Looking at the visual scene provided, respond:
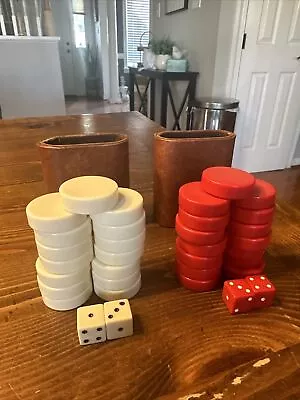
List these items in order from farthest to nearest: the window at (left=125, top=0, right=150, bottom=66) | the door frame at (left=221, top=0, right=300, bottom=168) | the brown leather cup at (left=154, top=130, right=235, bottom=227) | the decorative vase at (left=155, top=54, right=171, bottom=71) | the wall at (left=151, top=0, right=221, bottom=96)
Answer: the window at (left=125, top=0, right=150, bottom=66) < the decorative vase at (left=155, top=54, right=171, bottom=71) < the wall at (left=151, top=0, right=221, bottom=96) < the door frame at (left=221, top=0, right=300, bottom=168) < the brown leather cup at (left=154, top=130, right=235, bottom=227)

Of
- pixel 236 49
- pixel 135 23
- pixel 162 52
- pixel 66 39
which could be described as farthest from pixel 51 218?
pixel 66 39

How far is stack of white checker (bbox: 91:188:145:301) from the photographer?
38 cm

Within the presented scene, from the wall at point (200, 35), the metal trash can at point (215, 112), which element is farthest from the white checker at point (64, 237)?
the wall at point (200, 35)

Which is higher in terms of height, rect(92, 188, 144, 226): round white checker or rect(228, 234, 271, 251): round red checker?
rect(92, 188, 144, 226): round white checker

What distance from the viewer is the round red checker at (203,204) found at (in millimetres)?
397

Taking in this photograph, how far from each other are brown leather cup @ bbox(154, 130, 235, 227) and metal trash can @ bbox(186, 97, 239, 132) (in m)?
1.75

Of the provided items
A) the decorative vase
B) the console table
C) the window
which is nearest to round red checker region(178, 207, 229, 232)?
the console table

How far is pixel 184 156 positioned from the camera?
1.79 feet

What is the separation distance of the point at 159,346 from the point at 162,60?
115 inches

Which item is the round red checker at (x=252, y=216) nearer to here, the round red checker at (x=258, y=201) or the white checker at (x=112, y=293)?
the round red checker at (x=258, y=201)

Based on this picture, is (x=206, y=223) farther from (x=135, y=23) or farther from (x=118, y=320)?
(x=135, y=23)

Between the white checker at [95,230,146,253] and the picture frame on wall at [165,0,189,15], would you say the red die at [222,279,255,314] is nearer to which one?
the white checker at [95,230,146,253]

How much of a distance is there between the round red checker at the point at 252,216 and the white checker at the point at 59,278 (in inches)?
8.9

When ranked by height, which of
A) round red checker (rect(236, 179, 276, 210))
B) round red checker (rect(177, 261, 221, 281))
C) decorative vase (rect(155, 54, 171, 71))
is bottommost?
round red checker (rect(177, 261, 221, 281))
